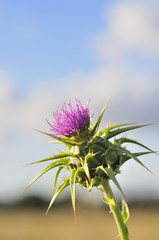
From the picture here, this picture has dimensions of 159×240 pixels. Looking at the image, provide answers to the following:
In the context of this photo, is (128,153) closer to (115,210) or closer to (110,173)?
(110,173)

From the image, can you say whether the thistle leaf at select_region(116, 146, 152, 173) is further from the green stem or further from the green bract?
the green stem

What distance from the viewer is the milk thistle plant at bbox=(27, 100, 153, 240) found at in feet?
15.3

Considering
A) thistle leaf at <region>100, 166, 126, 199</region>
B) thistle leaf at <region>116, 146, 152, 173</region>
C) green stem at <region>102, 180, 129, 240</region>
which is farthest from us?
green stem at <region>102, 180, 129, 240</region>

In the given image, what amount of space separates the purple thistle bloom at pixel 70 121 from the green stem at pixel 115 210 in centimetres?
82

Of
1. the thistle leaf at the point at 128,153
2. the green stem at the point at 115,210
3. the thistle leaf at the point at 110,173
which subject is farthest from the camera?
the green stem at the point at 115,210

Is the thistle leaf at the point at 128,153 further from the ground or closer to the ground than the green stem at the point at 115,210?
further from the ground

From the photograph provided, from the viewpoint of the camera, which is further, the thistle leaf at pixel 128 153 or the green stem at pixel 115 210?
the green stem at pixel 115 210

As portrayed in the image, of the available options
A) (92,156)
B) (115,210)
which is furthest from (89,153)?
(115,210)

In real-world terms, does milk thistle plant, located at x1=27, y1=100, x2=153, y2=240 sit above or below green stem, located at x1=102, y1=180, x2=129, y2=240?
above

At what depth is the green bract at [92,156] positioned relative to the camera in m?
4.63

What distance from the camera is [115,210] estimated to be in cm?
473

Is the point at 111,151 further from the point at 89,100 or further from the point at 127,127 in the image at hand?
the point at 89,100

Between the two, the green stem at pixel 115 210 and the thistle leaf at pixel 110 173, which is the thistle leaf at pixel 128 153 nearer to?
the thistle leaf at pixel 110 173

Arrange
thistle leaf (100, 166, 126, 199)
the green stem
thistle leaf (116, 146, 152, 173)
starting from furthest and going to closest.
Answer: the green stem → thistle leaf (116, 146, 152, 173) → thistle leaf (100, 166, 126, 199)
